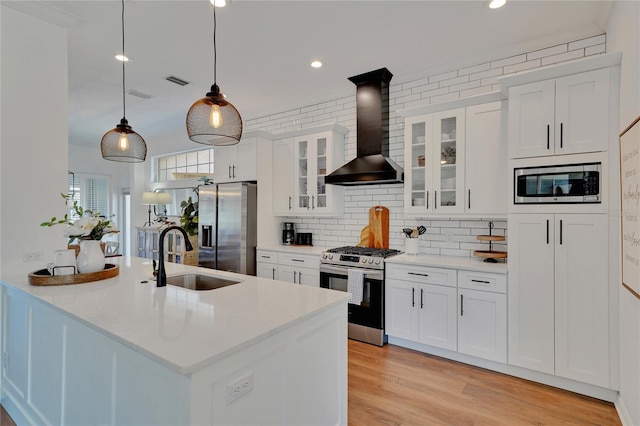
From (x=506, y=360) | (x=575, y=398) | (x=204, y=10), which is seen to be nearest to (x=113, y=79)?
(x=204, y=10)

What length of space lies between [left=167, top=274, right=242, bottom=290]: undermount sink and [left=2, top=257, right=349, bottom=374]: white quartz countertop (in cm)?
21

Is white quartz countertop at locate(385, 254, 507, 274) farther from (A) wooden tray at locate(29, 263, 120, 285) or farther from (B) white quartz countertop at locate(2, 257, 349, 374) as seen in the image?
(A) wooden tray at locate(29, 263, 120, 285)

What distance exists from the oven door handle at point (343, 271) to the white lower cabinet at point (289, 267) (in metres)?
0.11

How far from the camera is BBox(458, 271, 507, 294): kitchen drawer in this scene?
2.77 metres

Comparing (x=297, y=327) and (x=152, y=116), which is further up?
(x=152, y=116)

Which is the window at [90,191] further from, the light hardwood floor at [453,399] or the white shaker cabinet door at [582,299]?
the white shaker cabinet door at [582,299]

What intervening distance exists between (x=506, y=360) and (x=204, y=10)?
3.80 metres

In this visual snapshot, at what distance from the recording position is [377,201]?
13.3ft

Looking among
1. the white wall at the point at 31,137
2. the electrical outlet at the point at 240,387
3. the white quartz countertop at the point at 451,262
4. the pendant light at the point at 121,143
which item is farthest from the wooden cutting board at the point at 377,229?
the white wall at the point at 31,137

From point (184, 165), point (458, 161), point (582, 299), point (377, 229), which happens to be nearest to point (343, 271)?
point (377, 229)

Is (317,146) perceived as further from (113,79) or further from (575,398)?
(575,398)

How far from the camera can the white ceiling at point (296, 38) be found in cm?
253

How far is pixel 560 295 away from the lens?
2.51m

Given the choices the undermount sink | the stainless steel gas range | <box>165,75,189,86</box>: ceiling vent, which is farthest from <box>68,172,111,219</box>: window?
the stainless steel gas range
